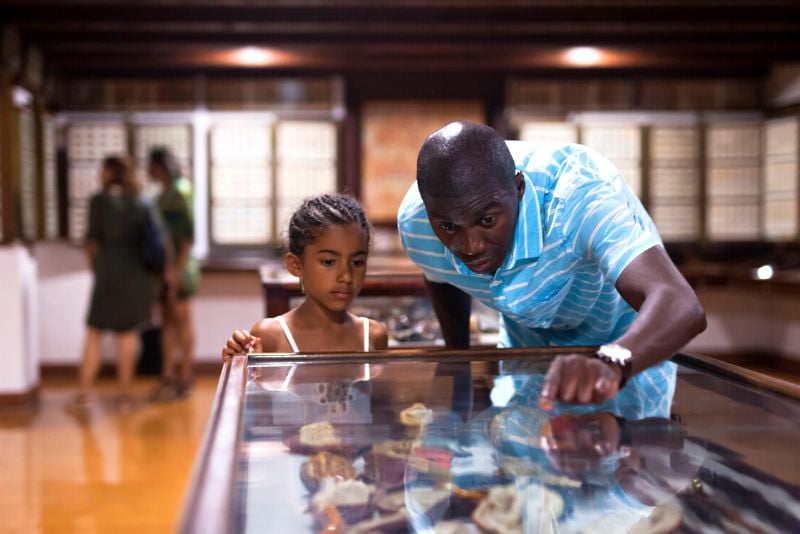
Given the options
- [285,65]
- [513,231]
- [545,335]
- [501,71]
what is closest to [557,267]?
[513,231]

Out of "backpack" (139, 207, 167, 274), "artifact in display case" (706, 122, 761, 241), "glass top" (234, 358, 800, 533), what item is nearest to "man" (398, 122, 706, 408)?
"glass top" (234, 358, 800, 533)

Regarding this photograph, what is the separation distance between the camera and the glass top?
1115 millimetres

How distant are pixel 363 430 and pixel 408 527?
242 millimetres

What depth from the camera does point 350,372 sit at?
154cm

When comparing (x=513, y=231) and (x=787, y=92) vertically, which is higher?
(x=787, y=92)

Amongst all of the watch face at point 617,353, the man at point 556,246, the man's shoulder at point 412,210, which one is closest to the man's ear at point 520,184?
the man at point 556,246

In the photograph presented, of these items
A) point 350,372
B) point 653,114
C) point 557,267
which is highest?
point 653,114

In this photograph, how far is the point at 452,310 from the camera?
7.16 feet

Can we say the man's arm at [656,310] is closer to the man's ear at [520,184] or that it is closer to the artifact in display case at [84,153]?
the man's ear at [520,184]

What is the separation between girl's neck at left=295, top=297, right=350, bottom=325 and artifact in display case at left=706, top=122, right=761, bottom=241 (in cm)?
709

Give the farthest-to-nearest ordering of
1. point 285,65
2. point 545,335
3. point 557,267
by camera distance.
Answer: point 285,65, point 545,335, point 557,267

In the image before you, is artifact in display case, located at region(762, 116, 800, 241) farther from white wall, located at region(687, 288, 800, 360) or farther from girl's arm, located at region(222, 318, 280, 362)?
girl's arm, located at region(222, 318, 280, 362)

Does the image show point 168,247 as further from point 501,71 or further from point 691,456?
point 691,456

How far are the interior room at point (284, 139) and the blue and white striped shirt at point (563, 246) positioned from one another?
352 centimetres
